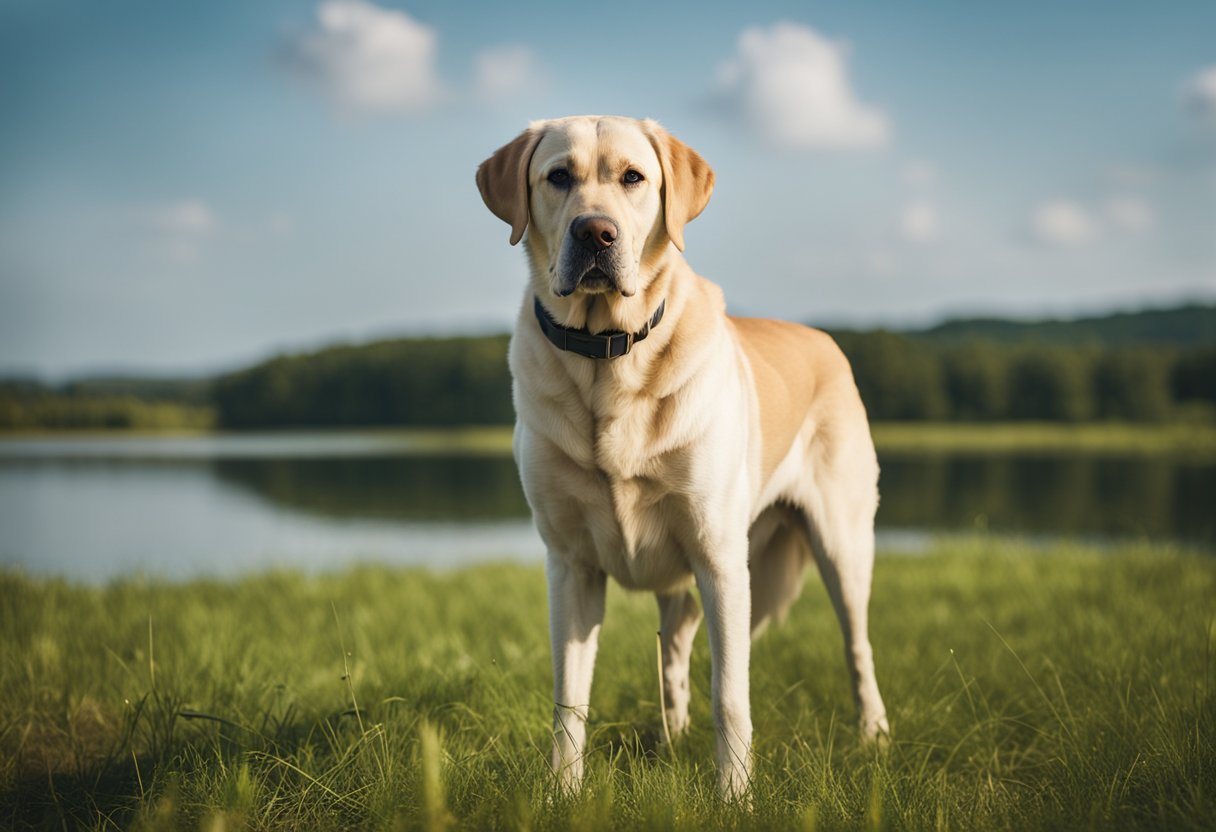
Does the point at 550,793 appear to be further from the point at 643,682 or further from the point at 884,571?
the point at 884,571

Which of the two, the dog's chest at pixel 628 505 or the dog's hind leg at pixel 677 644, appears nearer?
the dog's chest at pixel 628 505

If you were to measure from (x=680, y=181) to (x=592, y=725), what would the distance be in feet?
7.11

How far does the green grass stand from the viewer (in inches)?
99.4

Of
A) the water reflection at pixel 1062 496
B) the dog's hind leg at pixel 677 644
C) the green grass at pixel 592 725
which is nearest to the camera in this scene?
the green grass at pixel 592 725

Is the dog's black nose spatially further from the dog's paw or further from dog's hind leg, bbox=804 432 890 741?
the dog's paw

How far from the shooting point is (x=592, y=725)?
364 cm

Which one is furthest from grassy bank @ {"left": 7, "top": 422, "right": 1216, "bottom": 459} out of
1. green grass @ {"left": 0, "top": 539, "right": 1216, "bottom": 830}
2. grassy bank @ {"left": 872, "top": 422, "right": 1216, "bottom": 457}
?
green grass @ {"left": 0, "top": 539, "right": 1216, "bottom": 830}

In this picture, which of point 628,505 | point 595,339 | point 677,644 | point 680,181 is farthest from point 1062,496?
point 595,339

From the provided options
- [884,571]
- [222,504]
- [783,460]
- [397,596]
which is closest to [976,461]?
[222,504]

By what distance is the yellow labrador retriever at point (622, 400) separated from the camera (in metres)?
3.04

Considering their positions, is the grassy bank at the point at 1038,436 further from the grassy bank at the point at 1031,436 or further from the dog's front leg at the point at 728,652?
the dog's front leg at the point at 728,652

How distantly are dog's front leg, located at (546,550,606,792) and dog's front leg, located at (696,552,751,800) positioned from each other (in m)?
0.43

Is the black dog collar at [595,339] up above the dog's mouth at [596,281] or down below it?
below

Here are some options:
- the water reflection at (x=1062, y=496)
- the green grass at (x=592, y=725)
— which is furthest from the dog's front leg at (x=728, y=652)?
the water reflection at (x=1062, y=496)
